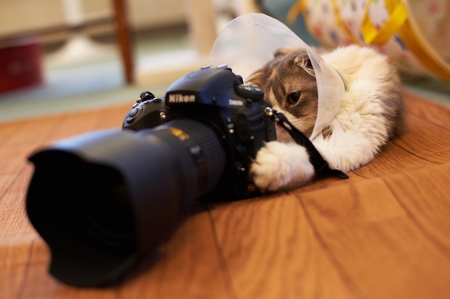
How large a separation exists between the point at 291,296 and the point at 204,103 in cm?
31

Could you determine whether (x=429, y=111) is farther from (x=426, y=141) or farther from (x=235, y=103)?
(x=235, y=103)

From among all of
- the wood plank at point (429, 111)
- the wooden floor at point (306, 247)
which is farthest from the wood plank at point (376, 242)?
the wood plank at point (429, 111)

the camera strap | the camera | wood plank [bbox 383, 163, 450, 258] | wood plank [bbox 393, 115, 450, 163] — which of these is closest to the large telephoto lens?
the camera

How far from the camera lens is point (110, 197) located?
614 mm

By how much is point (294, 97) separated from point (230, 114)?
0.31 metres

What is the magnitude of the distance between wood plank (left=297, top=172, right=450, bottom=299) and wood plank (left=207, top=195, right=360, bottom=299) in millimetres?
22

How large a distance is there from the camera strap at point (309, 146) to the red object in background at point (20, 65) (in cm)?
224

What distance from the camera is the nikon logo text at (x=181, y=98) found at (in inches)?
27.5

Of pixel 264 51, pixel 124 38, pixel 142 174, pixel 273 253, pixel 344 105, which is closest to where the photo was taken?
pixel 142 174

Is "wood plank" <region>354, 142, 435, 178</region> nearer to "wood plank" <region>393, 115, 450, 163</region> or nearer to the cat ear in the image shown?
"wood plank" <region>393, 115, 450, 163</region>

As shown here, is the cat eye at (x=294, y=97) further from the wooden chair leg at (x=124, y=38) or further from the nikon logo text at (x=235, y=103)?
the wooden chair leg at (x=124, y=38)

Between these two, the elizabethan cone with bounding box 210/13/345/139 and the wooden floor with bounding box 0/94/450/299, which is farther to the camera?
the elizabethan cone with bounding box 210/13/345/139

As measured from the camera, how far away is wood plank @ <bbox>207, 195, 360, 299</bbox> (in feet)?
1.81

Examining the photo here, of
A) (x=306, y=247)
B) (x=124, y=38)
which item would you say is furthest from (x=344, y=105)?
(x=124, y=38)
